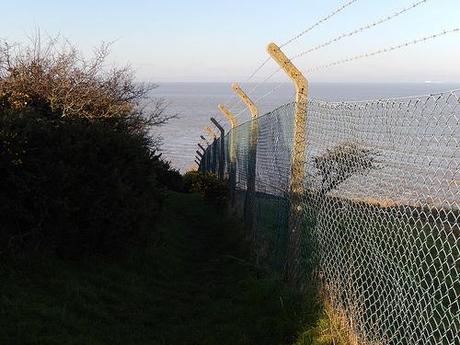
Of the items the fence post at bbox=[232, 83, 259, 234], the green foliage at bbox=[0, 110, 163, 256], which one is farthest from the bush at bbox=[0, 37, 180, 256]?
the fence post at bbox=[232, 83, 259, 234]

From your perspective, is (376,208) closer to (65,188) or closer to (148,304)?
(148,304)

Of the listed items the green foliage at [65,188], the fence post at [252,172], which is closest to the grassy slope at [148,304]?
the green foliage at [65,188]

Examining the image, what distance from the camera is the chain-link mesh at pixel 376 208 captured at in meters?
3.10

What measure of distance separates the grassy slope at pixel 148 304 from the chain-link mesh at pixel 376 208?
1.31ft

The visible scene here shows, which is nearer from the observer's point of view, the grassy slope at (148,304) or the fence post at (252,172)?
the grassy slope at (148,304)

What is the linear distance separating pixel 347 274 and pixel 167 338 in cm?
158

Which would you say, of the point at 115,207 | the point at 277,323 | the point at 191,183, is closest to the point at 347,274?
the point at 277,323

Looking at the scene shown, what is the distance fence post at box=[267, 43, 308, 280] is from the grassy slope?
0.35 metres

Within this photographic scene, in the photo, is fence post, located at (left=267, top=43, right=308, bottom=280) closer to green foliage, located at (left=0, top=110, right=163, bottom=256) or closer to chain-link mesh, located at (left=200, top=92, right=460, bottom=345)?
chain-link mesh, located at (left=200, top=92, right=460, bottom=345)

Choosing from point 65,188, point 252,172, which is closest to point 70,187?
point 65,188

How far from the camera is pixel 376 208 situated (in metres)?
4.06

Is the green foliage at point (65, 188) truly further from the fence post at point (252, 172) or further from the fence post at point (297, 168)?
the fence post at point (297, 168)

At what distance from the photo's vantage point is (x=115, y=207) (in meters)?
7.00

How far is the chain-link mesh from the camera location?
3.10 meters
